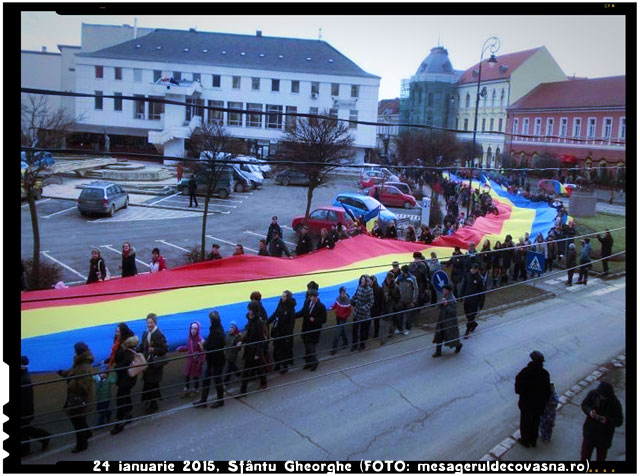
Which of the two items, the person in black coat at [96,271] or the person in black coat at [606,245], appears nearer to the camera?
the person in black coat at [96,271]

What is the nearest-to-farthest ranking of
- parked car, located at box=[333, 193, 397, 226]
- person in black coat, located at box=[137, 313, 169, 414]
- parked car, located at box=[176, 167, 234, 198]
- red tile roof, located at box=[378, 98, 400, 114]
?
person in black coat, located at box=[137, 313, 169, 414] < parked car, located at box=[333, 193, 397, 226] < parked car, located at box=[176, 167, 234, 198] < red tile roof, located at box=[378, 98, 400, 114]

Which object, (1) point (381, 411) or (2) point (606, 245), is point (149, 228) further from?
(2) point (606, 245)

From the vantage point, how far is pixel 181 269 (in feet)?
30.7

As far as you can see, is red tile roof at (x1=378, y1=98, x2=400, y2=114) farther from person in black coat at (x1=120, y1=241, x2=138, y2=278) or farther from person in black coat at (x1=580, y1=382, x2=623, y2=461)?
person in black coat at (x1=580, y1=382, x2=623, y2=461)

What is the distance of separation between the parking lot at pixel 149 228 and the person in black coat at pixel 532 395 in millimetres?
8912

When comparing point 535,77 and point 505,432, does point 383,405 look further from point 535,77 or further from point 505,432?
point 535,77

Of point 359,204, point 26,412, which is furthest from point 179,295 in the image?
point 359,204

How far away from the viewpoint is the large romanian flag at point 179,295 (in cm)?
680

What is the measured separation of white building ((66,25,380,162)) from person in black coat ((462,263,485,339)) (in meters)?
5.69

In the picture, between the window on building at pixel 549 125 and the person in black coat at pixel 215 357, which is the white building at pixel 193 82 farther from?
the window on building at pixel 549 125

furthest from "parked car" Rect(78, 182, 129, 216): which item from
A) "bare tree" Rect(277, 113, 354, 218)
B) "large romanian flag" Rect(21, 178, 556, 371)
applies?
"large romanian flag" Rect(21, 178, 556, 371)

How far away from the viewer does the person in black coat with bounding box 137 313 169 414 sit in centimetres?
680

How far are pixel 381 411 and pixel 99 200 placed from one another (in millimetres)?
13142

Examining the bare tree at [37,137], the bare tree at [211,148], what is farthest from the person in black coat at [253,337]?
the bare tree at [211,148]
